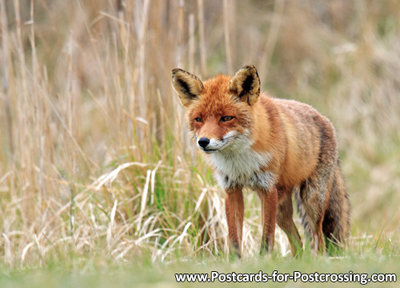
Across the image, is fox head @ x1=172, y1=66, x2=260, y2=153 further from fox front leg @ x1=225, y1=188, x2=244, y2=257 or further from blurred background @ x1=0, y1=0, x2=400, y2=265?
blurred background @ x1=0, y1=0, x2=400, y2=265

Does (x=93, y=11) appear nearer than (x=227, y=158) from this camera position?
No

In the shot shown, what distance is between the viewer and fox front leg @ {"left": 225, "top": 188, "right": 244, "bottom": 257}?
15.4 ft

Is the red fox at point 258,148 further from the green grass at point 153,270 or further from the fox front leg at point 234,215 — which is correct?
the green grass at point 153,270

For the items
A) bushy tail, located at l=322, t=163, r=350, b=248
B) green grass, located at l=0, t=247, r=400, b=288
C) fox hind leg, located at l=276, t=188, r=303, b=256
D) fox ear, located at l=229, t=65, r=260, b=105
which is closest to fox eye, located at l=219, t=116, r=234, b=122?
fox ear, located at l=229, t=65, r=260, b=105

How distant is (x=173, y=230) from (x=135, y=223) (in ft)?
1.35

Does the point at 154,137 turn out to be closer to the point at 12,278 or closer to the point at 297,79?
the point at 12,278

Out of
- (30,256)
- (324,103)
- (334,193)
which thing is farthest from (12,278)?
(324,103)

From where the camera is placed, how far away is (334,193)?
5477 millimetres

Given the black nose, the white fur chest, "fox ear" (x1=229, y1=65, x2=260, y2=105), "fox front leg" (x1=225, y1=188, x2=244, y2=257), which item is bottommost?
"fox front leg" (x1=225, y1=188, x2=244, y2=257)

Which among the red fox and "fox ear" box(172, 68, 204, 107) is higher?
"fox ear" box(172, 68, 204, 107)

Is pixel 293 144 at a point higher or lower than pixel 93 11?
lower

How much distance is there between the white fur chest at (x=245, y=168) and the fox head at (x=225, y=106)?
0.35 feet

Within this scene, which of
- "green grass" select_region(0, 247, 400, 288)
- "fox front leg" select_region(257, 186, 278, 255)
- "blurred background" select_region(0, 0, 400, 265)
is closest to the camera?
"green grass" select_region(0, 247, 400, 288)

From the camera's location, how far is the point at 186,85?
472cm
